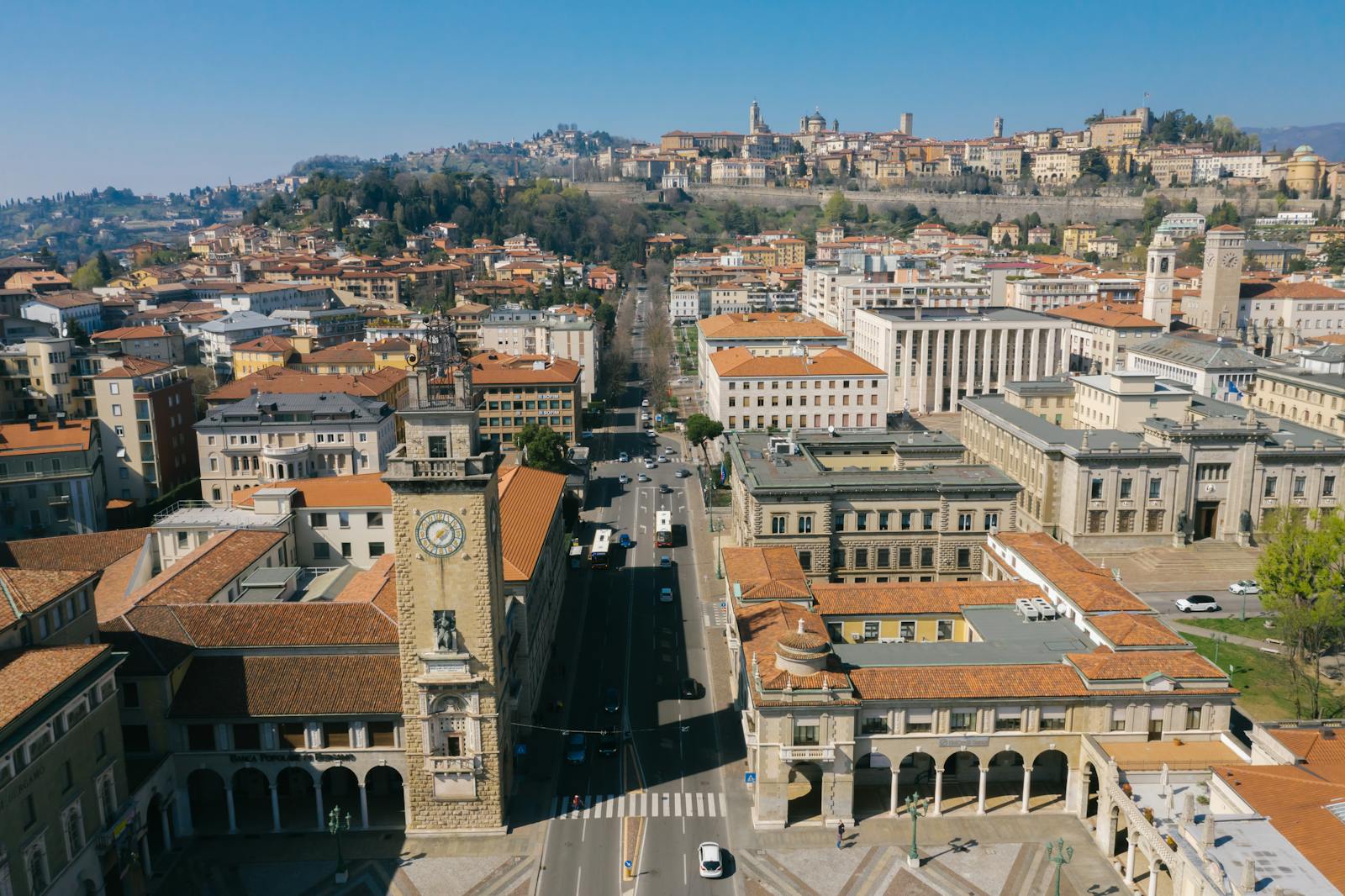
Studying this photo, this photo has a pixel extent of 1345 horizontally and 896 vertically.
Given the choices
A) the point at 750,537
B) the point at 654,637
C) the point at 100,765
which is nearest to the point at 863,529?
the point at 750,537

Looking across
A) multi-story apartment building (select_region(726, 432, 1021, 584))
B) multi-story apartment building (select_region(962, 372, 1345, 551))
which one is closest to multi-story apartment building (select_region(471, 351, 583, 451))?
multi-story apartment building (select_region(726, 432, 1021, 584))

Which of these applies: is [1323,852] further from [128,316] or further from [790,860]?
[128,316]

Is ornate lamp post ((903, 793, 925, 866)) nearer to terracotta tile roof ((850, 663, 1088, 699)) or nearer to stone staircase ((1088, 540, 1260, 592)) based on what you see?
terracotta tile roof ((850, 663, 1088, 699))

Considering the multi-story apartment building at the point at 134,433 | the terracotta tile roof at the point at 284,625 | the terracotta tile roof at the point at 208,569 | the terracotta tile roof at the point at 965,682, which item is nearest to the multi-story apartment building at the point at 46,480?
the multi-story apartment building at the point at 134,433

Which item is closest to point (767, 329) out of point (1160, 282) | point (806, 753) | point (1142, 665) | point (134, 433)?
point (1160, 282)

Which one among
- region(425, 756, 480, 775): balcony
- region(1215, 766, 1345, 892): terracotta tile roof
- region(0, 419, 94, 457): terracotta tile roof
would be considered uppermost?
region(0, 419, 94, 457): terracotta tile roof
